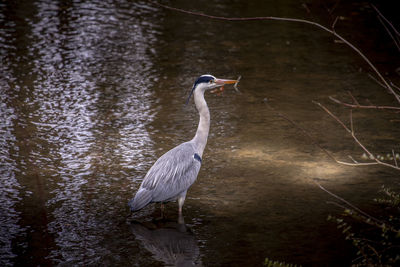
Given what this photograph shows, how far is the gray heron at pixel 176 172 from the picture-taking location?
5.43 meters

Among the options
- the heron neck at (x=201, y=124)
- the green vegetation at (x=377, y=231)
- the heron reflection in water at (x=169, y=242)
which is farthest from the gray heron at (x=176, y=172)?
the green vegetation at (x=377, y=231)

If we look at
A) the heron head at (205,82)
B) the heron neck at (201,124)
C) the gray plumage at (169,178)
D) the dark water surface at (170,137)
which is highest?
the heron head at (205,82)

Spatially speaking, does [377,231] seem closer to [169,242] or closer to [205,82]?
[169,242]

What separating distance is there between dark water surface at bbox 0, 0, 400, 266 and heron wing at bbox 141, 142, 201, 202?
1.01 ft

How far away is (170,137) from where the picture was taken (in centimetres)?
771

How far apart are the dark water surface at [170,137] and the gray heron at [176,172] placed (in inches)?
10.5

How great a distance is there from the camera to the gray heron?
17.8 feet

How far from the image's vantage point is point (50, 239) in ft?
16.9

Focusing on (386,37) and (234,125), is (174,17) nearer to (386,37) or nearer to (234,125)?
(386,37)

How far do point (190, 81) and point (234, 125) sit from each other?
1.92m

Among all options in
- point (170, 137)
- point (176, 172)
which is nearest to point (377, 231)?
point (176, 172)

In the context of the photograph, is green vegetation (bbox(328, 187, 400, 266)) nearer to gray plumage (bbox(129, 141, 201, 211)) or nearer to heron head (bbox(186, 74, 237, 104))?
gray plumage (bbox(129, 141, 201, 211))

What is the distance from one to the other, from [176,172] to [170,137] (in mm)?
2120

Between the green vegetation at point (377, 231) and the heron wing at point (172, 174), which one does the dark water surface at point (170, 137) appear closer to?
the green vegetation at point (377, 231)
